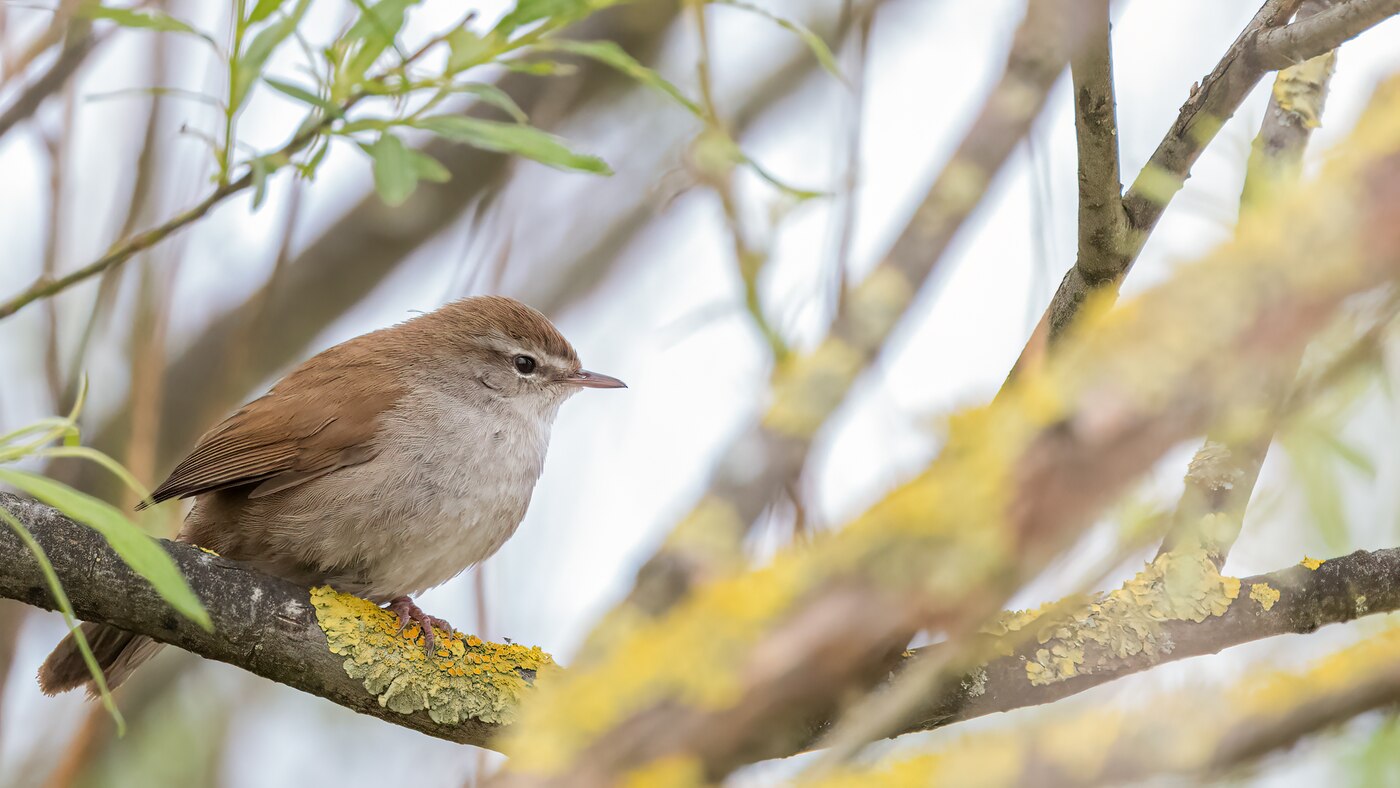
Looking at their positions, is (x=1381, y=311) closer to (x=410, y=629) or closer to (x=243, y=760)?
(x=410, y=629)

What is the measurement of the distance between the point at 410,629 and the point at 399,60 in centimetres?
154

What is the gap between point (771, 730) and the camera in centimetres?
112

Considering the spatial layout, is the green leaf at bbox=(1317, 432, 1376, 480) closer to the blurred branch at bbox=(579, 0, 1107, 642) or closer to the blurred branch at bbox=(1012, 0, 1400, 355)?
the blurred branch at bbox=(1012, 0, 1400, 355)

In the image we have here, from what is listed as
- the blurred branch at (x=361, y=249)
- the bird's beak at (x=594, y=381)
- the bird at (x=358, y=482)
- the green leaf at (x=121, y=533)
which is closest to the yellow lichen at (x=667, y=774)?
the green leaf at (x=121, y=533)

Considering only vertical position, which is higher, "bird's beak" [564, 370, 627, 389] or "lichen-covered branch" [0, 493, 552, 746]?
"bird's beak" [564, 370, 627, 389]

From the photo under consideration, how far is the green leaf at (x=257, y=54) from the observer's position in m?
2.96

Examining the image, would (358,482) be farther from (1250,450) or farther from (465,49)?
(1250,450)

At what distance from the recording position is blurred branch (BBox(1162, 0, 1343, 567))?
9.77 ft

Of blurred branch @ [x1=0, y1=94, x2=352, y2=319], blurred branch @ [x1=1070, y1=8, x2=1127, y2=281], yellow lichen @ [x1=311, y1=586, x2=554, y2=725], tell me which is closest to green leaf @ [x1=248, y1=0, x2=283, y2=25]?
blurred branch @ [x1=0, y1=94, x2=352, y2=319]

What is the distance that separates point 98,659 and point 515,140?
242cm

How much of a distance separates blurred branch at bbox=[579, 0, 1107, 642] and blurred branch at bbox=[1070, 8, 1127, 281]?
0.54 ft

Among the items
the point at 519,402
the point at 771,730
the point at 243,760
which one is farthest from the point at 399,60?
the point at 243,760

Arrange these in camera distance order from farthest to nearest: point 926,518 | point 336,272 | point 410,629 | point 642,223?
point 642,223, point 336,272, point 410,629, point 926,518

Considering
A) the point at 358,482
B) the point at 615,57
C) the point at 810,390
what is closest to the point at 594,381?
the point at 358,482
